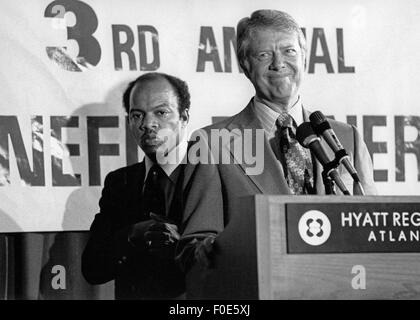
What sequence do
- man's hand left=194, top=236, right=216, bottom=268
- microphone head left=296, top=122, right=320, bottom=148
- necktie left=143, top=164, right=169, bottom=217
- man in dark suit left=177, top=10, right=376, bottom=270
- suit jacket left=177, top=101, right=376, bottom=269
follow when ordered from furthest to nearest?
necktie left=143, top=164, right=169, bottom=217
man in dark suit left=177, top=10, right=376, bottom=270
suit jacket left=177, top=101, right=376, bottom=269
microphone head left=296, top=122, right=320, bottom=148
man's hand left=194, top=236, right=216, bottom=268

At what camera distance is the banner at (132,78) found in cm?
427

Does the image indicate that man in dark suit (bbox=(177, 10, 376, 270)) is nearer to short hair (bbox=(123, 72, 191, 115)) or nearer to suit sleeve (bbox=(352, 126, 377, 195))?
suit sleeve (bbox=(352, 126, 377, 195))

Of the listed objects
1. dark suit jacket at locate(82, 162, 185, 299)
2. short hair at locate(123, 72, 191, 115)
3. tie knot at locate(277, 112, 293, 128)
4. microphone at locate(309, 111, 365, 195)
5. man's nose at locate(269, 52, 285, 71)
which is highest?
man's nose at locate(269, 52, 285, 71)

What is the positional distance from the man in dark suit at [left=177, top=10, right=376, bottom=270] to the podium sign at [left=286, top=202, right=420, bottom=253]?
1042 millimetres

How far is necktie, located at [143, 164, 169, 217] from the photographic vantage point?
4320mm

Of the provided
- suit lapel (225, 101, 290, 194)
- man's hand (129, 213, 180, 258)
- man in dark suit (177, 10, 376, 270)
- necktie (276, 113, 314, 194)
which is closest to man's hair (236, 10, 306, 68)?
man in dark suit (177, 10, 376, 270)

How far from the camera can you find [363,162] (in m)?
4.43

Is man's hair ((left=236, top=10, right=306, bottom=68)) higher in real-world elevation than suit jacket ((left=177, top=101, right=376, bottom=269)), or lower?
higher

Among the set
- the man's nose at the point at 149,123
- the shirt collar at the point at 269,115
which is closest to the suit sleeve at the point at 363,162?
the shirt collar at the point at 269,115

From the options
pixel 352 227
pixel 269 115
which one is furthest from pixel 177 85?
pixel 352 227

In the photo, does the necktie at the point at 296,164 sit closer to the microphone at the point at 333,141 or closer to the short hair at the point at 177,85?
the short hair at the point at 177,85

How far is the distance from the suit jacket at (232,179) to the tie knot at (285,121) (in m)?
0.09

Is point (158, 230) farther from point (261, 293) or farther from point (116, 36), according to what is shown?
point (261, 293)

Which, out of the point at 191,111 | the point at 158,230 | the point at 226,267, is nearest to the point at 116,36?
the point at 191,111
